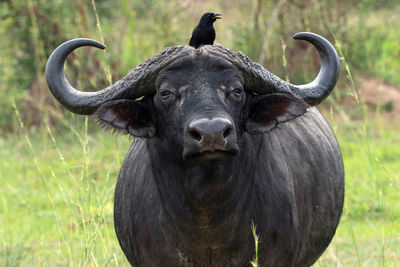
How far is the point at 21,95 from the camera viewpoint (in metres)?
11.6

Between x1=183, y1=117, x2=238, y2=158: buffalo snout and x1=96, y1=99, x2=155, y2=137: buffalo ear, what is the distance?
49 centimetres

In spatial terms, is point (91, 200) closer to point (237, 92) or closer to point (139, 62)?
point (139, 62)

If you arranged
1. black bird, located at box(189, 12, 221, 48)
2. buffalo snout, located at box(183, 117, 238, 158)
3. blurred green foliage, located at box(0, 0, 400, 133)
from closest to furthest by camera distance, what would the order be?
buffalo snout, located at box(183, 117, 238, 158), black bird, located at box(189, 12, 221, 48), blurred green foliage, located at box(0, 0, 400, 133)

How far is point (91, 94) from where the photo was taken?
3873 millimetres

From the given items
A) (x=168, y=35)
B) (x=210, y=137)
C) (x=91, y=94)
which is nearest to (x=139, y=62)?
(x=168, y=35)

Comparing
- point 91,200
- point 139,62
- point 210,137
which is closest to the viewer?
point 210,137

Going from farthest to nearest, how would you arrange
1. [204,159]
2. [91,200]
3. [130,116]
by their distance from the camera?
[91,200], [130,116], [204,159]

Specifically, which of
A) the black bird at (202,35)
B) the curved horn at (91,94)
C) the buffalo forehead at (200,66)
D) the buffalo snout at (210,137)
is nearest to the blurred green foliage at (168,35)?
the black bird at (202,35)

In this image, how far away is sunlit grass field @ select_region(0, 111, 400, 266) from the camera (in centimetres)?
479

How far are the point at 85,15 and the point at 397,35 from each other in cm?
586

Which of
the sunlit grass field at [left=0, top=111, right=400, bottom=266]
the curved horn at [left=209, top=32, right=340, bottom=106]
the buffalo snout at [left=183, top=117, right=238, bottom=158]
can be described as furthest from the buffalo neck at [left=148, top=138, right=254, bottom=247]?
the sunlit grass field at [left=0, top=111, right=400, bottom=266]

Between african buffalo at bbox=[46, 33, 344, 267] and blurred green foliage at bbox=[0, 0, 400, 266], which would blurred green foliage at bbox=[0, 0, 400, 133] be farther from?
african buffalo at bbox=[46, 33, 344, 267]

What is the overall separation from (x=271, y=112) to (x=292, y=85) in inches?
11.5

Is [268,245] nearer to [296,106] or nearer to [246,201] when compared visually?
[246,201]
